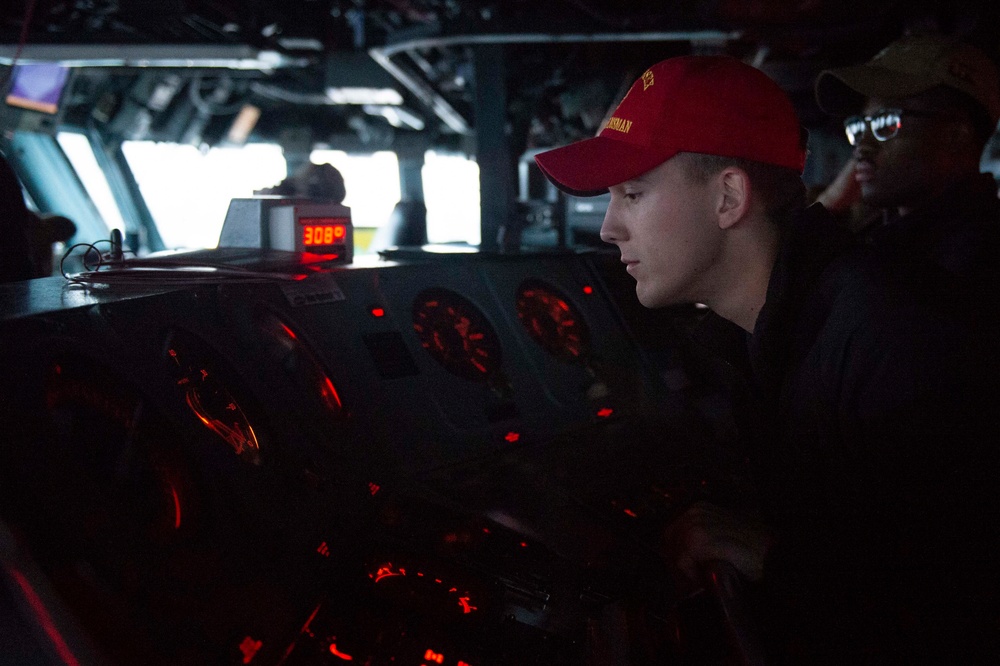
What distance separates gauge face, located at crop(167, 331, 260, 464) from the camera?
1205 mm

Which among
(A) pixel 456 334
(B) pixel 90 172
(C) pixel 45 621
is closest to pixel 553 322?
(A) pixel 456 334

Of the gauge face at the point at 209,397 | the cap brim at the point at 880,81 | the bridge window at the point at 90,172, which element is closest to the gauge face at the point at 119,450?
the gauge face at the point at 209,397

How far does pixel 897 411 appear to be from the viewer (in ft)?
3.12

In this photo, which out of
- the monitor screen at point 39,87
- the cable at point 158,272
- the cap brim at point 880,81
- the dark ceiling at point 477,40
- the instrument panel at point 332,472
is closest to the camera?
the instrument panel at point 332,472

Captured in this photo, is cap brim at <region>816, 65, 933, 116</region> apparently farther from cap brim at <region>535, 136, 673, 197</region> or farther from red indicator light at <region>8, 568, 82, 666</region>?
red indicator light at <region>8, 568, 82, 666</region>

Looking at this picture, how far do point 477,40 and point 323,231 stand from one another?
98.4 inches

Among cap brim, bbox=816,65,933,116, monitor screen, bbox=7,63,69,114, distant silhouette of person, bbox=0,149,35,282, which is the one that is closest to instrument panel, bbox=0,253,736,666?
distant silhouette of person, bbox=0,149,35,282

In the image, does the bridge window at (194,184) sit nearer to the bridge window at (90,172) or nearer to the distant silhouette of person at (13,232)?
the bridge window at (90,172)

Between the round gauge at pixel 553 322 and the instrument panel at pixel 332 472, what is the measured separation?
0.03 meters

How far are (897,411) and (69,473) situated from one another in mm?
959

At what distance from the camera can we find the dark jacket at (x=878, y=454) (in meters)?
0.95

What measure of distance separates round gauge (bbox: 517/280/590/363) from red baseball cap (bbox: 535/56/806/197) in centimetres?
67

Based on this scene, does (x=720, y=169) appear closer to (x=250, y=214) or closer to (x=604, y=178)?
(x=604, y=178)

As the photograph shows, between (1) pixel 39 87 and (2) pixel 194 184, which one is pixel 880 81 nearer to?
(1) pixel 39 87
